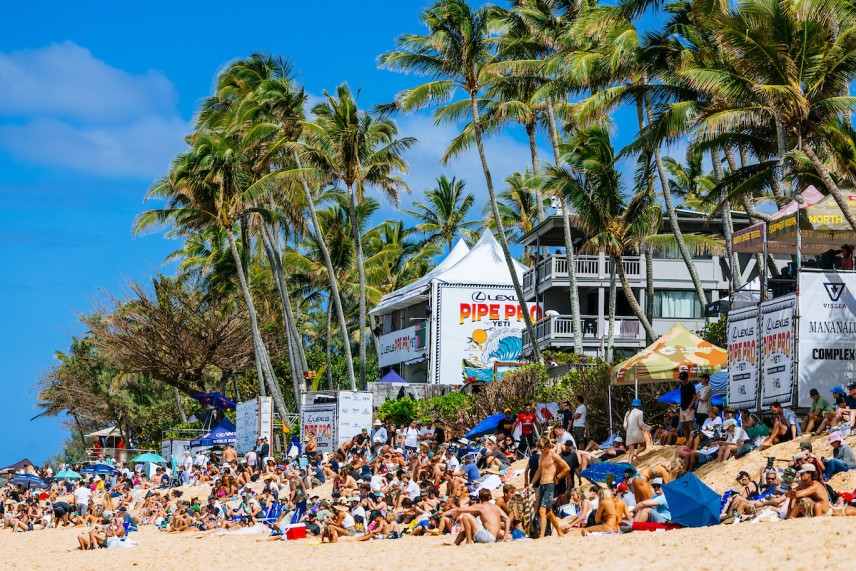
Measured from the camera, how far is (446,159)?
35000 millimetres

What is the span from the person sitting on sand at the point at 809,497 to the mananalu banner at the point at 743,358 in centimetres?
575

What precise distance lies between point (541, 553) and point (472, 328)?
32.0 meters

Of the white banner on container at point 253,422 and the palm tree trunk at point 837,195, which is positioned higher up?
the palm tree trunk at point 837,195

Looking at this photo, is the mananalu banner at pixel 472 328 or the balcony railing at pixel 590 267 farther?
the mananalu banner at pixel 472 328

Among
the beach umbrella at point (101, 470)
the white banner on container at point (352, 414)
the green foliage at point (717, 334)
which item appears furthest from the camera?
the beach umbrella at point (101, 470)

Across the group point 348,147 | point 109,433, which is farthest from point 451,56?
point 109,433

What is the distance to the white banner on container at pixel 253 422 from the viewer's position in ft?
105

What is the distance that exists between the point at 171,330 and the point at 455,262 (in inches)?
472

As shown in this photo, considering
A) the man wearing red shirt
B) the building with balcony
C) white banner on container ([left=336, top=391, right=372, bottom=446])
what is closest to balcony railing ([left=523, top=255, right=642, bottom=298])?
the building with balcony

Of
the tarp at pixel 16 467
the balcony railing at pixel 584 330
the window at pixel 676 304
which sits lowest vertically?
the tarp at pixel 16 467

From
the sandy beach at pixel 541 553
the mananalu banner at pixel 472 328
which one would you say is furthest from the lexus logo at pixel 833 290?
the mananalu banner at pixel 472 328

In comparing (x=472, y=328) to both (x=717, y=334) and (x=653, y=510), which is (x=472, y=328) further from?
(x=653, y=510)

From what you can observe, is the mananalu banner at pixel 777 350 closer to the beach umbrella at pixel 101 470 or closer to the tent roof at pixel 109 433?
the beach umbrella at pixel 101 470

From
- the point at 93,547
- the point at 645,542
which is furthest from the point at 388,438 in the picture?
the point at 645,542
